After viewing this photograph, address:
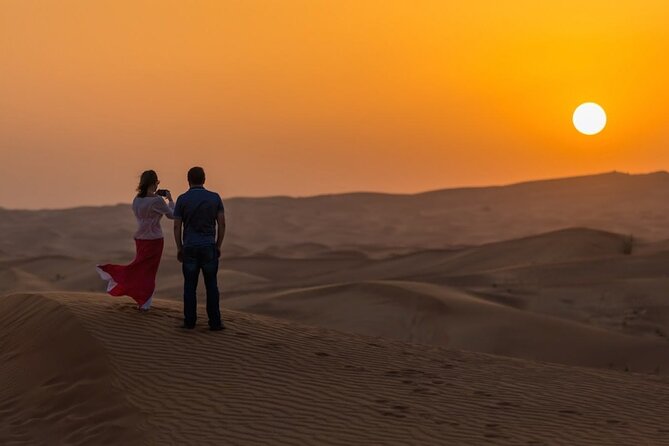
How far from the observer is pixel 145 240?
1266 cm

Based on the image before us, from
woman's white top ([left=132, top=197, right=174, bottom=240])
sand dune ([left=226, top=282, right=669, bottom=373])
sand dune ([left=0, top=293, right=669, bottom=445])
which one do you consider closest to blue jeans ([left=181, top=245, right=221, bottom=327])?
woman's white top ([left=132, top=197, right=174, bottom=240])

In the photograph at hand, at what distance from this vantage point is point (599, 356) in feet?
58.6

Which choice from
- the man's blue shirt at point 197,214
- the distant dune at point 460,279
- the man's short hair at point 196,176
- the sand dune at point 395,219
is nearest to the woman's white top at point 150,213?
the man's blue shirt at point 197,214

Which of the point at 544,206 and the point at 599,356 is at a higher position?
the point at 544,206

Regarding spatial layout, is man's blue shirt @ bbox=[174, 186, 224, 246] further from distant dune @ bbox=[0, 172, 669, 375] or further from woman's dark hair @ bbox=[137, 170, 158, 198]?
distant dune @ bbox=[0, 172, 669, 375]

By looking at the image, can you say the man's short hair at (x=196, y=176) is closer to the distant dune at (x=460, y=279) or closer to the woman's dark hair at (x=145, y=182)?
the woman's dark hair at (x=145, y=182)

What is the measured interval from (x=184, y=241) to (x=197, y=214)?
37 cm

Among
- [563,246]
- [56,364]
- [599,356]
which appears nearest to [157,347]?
→ [56,364]

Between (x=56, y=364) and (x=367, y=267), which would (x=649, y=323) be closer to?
(x=56, y=364)

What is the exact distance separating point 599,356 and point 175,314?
7.57 metres

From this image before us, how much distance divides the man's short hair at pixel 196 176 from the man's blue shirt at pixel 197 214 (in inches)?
4.1

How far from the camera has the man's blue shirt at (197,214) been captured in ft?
39.5

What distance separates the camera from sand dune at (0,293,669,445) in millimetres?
9781

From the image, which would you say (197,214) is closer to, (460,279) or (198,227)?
(198,227)
